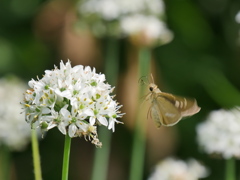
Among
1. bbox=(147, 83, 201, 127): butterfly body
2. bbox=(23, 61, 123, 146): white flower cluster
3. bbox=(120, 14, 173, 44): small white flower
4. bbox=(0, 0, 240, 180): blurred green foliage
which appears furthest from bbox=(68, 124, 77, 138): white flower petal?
bbox=(0, 0, 240, 180): blurred green foliage

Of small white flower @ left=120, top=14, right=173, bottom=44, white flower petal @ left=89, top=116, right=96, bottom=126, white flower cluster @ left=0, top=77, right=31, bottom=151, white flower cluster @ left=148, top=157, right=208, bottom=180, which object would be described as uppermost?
small white flower @ left=120, top=14, right=173, bottom=44

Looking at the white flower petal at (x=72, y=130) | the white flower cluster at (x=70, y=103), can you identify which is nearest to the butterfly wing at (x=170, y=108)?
the white flower cluster at (x=70, y=103)

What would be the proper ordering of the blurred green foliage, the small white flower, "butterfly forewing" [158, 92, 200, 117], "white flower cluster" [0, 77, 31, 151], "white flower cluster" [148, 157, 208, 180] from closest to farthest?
"butterfly forewing" [158, 92, 200, 117] < "white flower cluster" [148, 157, 208, 180] < "white flower cluster" [0, 77, 31, 151] < the small white flower < the blurred green foliage

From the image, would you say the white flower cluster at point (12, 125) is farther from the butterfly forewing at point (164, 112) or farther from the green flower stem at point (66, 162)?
the green flower stem at point (66, 162)

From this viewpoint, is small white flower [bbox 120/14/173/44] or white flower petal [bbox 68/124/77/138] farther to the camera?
small white flower [bbox 120/14/173/44]

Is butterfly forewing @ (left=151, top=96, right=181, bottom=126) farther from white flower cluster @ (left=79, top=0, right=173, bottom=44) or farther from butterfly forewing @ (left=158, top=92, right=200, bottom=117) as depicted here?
white flower cluster @ (left=79, top=0, right=173, bottom=44)

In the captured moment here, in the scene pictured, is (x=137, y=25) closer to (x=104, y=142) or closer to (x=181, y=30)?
(x=104, y=142)

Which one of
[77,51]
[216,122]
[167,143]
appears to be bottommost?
[216,122]

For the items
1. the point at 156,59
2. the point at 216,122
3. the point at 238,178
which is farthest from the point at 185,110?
the point at 156,59
